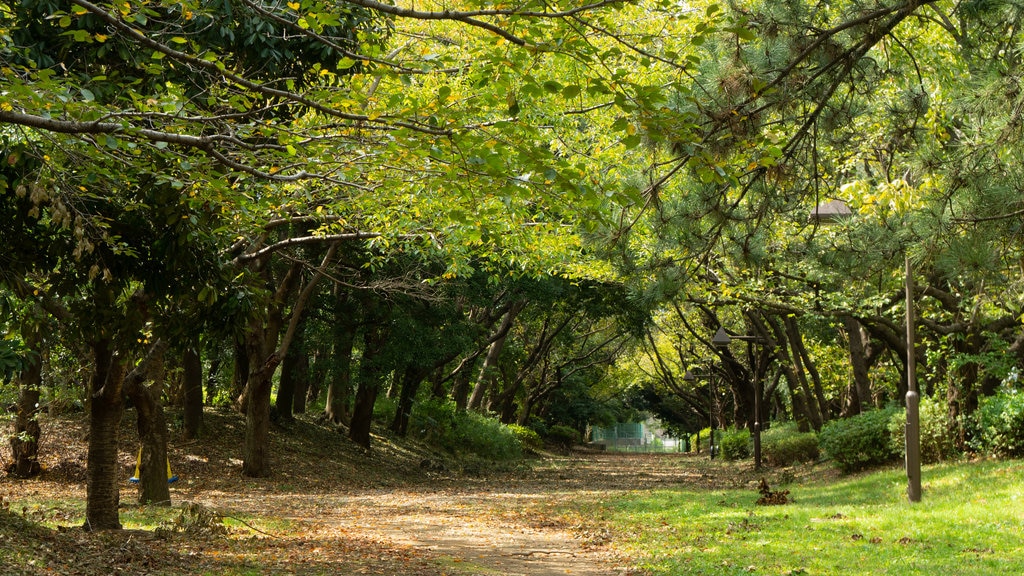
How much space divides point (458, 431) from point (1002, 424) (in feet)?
59.7

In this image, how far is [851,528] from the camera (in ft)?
33.8

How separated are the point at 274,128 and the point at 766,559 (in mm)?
6347

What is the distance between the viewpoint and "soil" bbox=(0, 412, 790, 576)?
8062mm

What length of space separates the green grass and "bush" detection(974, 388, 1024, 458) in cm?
47

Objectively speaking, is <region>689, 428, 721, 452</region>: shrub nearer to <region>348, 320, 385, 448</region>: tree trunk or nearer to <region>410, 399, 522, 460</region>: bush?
<region>410, 399, 522, 460</region>: bush

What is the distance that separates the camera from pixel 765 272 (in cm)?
1647

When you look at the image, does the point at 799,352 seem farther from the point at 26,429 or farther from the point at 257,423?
the point at 26,429

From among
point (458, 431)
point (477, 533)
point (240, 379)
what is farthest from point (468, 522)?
point (458, 431)

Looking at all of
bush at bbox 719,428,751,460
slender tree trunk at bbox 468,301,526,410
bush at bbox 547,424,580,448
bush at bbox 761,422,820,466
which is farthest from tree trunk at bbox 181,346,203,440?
bush at bbox 547,424,580,448

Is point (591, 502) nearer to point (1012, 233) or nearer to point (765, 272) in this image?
point (765, 272)

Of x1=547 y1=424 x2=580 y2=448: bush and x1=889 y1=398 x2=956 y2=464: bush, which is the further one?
x1=547 y1=424 x2=580 y2=448: bush

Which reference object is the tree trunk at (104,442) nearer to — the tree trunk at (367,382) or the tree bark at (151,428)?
the tree bark at (151,428)

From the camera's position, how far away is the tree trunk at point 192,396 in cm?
1889

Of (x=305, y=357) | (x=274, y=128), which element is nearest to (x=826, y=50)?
(x=274, y=128)
